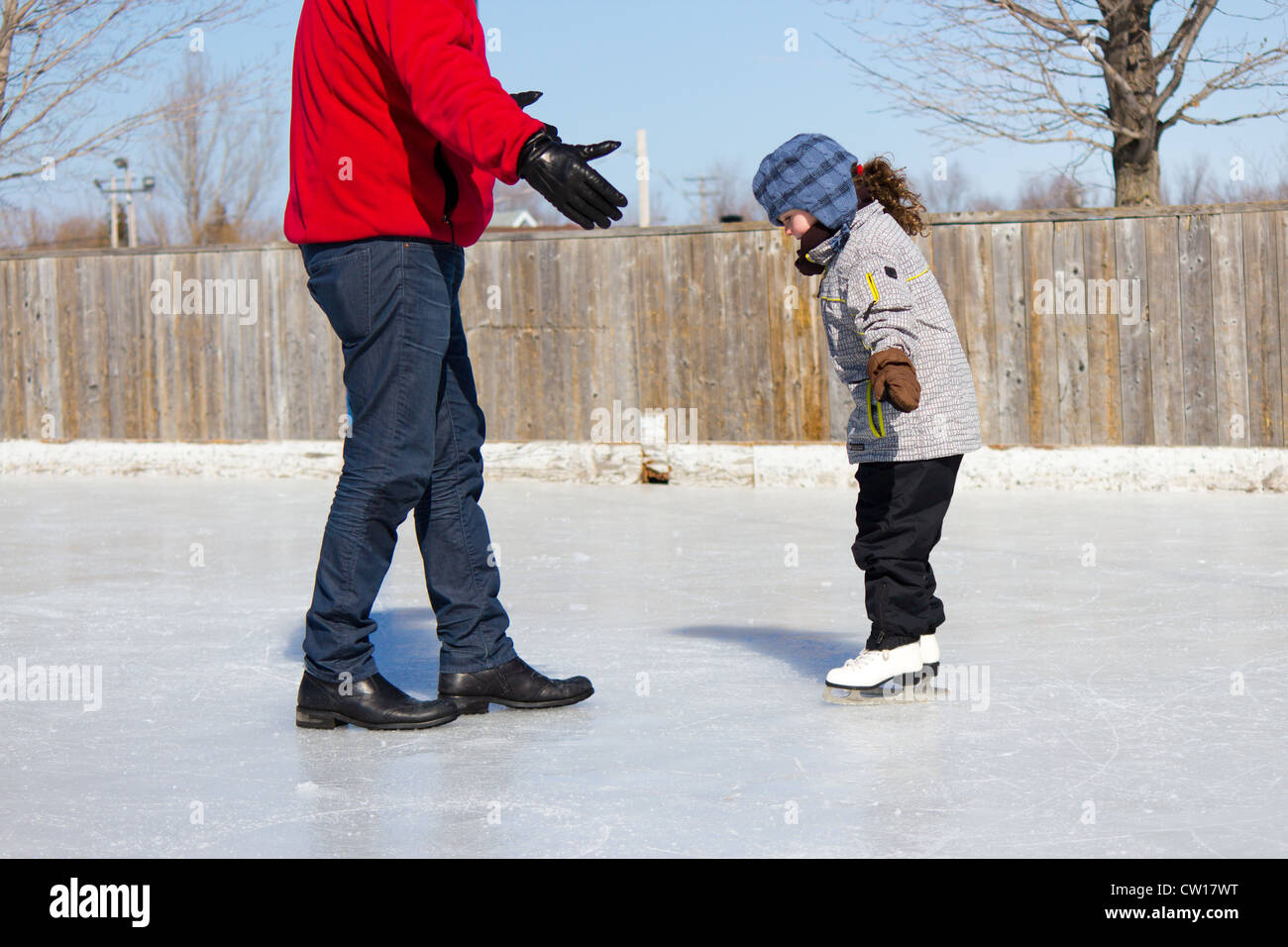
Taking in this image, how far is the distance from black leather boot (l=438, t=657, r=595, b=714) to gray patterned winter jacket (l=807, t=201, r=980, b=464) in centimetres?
87

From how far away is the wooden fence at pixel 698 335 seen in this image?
7.98 meters

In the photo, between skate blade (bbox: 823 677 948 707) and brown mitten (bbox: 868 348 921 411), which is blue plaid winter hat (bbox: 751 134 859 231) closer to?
A: brown mitten (bbox: 868 348 921 411)

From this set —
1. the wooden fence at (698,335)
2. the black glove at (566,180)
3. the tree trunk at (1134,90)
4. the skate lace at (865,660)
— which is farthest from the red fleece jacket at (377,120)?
the tree trunk at (1134,90)

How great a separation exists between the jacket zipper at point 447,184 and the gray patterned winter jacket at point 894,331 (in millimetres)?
857

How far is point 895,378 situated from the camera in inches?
120

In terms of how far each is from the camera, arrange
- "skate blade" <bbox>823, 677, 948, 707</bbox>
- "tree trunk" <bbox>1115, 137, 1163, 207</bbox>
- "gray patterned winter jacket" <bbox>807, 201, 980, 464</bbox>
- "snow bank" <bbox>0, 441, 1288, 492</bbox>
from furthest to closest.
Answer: "tree trunk" <bbox>1115, 137, 1163, 207</bbox>, "snow bank" <bbox>0, 441, 1288, 492</bbox>, "skate blade" <bbox>823, 677, 948, 707</bbox>, "gray patterned winter jacket" <bbox>807, 201, 980, 464</bbox>

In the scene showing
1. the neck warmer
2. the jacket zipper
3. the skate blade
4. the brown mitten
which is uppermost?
the jacket zipper

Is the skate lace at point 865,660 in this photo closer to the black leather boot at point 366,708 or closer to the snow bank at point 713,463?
the black leather boot at point 366,708

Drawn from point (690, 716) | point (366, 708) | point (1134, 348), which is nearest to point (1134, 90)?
point (1134, 348)

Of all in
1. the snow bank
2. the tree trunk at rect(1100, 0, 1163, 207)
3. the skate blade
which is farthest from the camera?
the tree trunk at rect(1100, 0, 1163, 207)

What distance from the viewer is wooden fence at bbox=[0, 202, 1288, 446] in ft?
26.2

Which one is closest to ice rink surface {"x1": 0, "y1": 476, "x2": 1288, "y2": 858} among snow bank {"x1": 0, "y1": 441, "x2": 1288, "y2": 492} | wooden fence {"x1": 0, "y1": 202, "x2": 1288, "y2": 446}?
snow bank {"x1": 0, "y1": 441, "x2": 1288, "y2": 492}

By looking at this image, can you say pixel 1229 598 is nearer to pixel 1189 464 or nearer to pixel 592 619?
pixel 592 619
